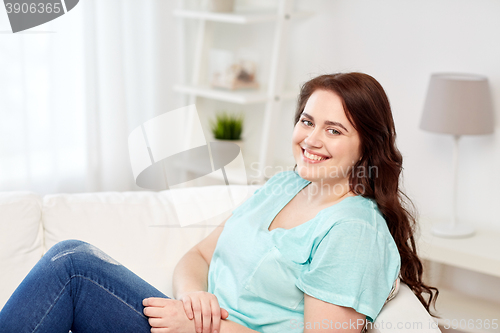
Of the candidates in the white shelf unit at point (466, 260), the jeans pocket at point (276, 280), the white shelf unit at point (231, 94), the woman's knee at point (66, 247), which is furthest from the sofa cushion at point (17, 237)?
the white shelf unit at point (466, 260)

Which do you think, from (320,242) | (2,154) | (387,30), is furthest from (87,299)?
(387,30)

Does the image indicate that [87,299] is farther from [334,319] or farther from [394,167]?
[394,167]

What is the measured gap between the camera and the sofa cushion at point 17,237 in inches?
59.8

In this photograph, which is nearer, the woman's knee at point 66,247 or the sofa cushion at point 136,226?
the woman's knee at point 66,247

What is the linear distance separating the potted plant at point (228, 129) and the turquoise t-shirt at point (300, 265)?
4.27ft

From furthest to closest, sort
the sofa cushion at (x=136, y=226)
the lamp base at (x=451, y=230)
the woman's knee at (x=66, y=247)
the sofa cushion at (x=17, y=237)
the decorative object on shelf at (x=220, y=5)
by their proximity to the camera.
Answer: the decorative object on shelf at (x=220, y=5), the lamp base at (x=451, y=230), the sofa cushion at (x=136, y=226), the sofa cushion at (x=17, y=237), the woman's knee at (x=66, y=247)

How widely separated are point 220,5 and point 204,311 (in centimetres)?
178

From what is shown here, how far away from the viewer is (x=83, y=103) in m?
2.38

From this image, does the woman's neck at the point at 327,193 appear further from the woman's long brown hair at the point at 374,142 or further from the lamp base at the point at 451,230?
the lamp base at the point at 451,230

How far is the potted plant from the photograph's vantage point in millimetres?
2682

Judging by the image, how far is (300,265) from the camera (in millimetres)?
1209

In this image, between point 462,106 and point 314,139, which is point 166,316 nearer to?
point 314,139

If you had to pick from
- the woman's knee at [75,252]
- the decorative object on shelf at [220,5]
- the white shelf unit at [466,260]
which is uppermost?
the decorative object on shelf at [220,5]

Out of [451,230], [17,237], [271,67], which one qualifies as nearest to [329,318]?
[17,237]
